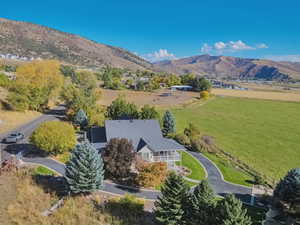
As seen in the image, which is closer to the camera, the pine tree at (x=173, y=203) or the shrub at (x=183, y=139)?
the pine tree at (x=173, y=203)

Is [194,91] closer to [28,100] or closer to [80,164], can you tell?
[28,100]

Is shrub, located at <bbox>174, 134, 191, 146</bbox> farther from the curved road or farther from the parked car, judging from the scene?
the parked car

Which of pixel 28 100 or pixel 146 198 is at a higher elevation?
pixel 28 100

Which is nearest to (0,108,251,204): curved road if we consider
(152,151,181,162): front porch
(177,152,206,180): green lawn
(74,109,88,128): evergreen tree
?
(177,152,206,180): green lawn

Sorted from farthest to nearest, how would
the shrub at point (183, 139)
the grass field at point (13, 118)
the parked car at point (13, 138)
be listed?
the grass field at point (13, 118) → the shrub at point (183, 139) → the parked car at point (13, 138)

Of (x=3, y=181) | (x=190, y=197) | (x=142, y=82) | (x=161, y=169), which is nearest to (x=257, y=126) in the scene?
(x=161, y=169)

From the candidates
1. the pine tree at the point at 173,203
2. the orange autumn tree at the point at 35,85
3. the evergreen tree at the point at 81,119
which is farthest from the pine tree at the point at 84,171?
the orange autumn tree at the point at 35,85

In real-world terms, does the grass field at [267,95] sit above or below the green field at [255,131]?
above

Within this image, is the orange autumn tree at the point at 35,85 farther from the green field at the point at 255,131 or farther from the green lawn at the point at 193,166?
the green lawn at the point at 193,166

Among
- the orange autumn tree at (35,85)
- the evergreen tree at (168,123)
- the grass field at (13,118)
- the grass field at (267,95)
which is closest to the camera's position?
the grass field at (13,118)
